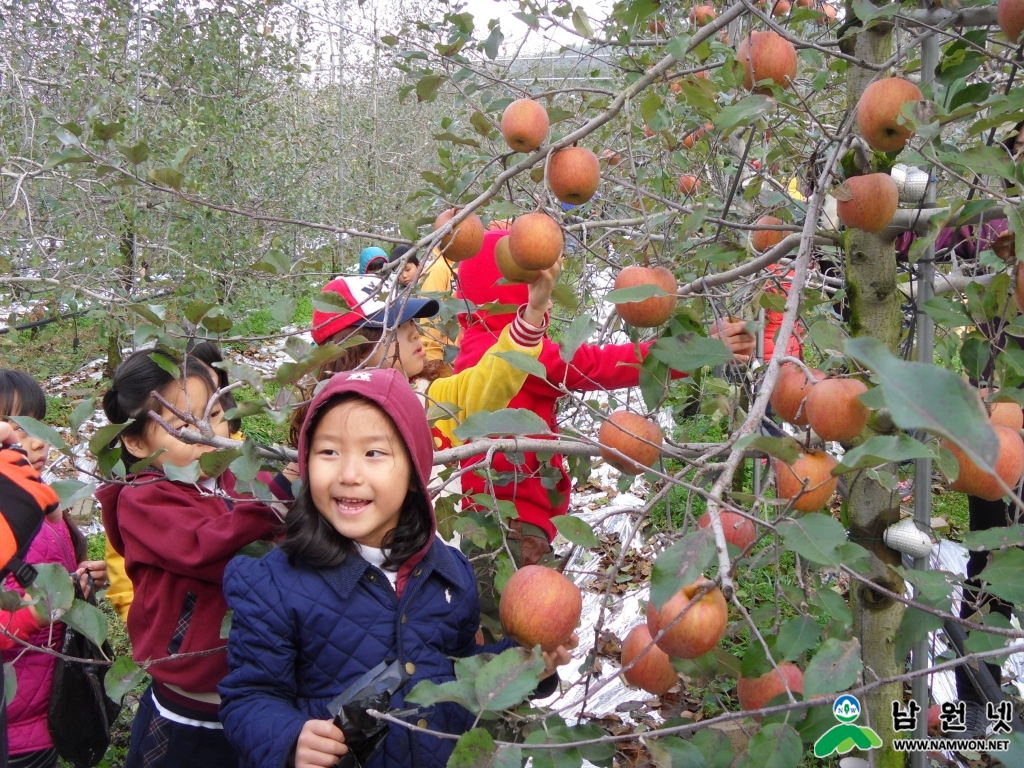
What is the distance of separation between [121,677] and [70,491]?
0.88ft

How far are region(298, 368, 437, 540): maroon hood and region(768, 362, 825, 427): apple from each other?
0.49 metres

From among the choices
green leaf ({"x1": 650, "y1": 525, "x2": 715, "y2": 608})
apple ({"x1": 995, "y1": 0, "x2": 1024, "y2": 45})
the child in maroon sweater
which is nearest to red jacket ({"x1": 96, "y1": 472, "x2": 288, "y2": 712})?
the child in maroon sweater

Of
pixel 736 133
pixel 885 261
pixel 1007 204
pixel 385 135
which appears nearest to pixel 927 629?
pixel 1007 204

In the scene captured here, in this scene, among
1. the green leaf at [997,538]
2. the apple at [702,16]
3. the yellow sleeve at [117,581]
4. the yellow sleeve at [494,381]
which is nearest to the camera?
the green leaf at [997,538]

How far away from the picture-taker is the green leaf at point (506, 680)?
2.25ft

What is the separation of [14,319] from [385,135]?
477 centimetres

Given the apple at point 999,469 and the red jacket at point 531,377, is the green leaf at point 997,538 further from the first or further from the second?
the red jacket at point 531,377

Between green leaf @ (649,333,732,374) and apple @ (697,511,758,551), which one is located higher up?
green leaf @ (649,333,732,374)

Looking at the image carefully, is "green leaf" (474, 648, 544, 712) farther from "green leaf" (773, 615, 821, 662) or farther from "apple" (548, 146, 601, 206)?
"apple" (548, 146, 601, 206)

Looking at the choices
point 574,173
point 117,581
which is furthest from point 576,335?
point 117,581

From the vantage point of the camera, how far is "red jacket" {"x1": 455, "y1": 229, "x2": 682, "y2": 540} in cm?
169

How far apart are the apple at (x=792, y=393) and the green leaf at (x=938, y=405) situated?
52 cm

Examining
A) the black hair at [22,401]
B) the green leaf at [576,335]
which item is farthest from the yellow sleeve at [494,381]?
the black hair at [22,401]

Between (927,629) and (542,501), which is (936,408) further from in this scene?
(542,501)
